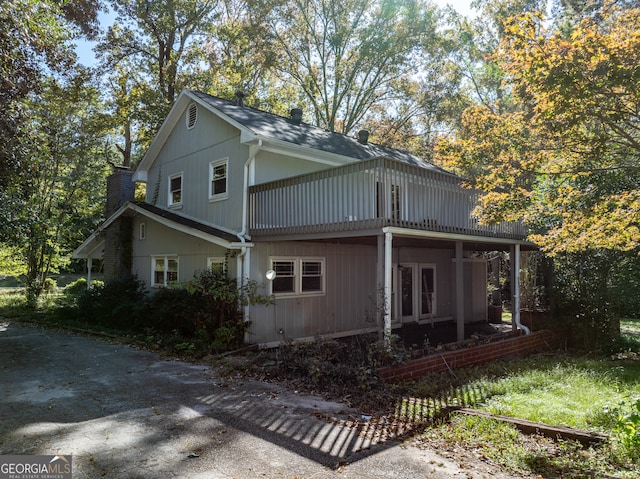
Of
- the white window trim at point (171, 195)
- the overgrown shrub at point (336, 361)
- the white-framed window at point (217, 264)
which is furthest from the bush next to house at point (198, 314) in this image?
the white window trim at point (171, 195)

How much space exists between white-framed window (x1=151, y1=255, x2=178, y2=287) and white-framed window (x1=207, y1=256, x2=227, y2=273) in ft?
6.09

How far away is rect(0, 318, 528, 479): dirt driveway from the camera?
14.0 feet

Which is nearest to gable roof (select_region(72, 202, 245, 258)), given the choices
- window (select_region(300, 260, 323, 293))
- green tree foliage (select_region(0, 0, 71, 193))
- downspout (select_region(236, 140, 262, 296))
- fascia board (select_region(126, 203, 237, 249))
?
fascia board (select_region(126, 203, 237, 249))

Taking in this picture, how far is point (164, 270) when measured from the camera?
13578 mm

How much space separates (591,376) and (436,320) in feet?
24.1

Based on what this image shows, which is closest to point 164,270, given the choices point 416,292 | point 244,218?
point 244,218

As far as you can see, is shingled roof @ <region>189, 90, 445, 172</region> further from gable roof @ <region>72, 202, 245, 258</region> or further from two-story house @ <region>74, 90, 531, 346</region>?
gable roof @ <region>72, 202, 245, 258</region>

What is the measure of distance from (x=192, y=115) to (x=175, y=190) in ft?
8.32

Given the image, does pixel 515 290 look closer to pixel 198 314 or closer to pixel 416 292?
pixel 416 292

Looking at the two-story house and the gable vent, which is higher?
the gable vent

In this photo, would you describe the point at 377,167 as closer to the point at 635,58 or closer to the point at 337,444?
the point at 635,58

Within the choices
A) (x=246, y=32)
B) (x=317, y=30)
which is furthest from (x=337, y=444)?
(x=317, y=30)

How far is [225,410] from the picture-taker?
5.99m

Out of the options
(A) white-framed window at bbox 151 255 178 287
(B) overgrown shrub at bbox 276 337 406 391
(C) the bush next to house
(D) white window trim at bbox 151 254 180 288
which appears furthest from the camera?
(A) white-framed window at bbox 151 255 178 287
